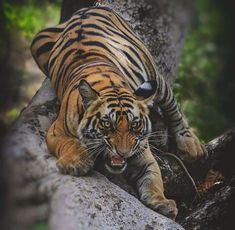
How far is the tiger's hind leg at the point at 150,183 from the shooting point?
460 centimetres

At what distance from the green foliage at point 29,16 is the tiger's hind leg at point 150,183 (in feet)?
18.2

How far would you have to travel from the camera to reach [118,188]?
15.0 ft

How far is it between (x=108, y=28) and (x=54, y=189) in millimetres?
2182

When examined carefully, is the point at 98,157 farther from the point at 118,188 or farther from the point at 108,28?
the point at 108,28

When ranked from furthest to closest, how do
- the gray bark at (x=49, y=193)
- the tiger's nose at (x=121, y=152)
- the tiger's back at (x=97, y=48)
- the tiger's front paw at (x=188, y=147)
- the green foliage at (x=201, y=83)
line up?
the green foliage at (x=201, y=83) < the tiger's front paw at (x=188, y=147) < the tiger's back at (x=97, y=48) < the tiger's nose at (x=121, y=152) < the gray bark at (x=49, y=193)

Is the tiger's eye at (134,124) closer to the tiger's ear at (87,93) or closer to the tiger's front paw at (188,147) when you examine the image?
the tiger's ear at (87,93)

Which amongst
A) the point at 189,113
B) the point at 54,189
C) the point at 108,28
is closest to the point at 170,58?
the point at 108,28

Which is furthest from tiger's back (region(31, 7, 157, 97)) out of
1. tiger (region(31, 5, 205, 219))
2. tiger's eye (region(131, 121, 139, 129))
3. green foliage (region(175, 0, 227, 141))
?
green foliage (region(175, 0, 227, 141))

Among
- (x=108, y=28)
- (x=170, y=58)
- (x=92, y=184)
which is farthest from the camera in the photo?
(x=170, y=58)

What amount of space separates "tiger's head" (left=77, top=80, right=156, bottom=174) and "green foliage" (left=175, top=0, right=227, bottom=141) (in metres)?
2.49

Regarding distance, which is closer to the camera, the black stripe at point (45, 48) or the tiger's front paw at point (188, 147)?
the tiger's front paw at point (188, 147)

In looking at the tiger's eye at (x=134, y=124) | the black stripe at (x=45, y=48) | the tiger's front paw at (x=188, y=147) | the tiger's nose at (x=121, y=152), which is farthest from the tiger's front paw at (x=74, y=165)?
the black stripe at (x=45, y=48)

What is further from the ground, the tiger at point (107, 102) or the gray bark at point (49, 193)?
the tiger at point (107, 102)

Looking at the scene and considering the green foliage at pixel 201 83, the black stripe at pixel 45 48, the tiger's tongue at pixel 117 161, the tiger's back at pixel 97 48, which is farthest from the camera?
the green foliage at pixel 201 83
